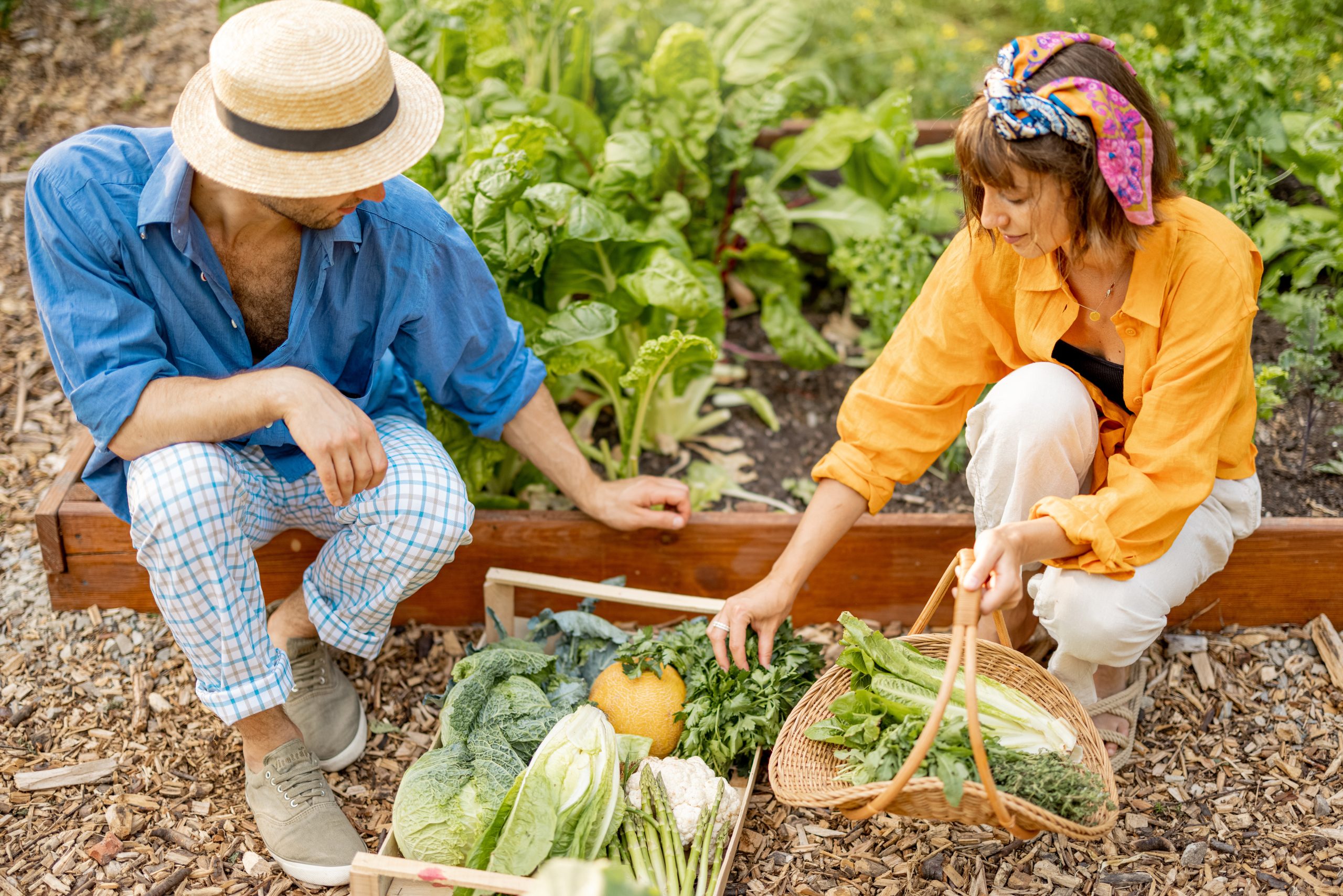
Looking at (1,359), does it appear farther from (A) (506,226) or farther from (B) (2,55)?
(A) (506,226)

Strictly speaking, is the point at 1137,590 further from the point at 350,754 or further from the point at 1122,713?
the point at 350,754

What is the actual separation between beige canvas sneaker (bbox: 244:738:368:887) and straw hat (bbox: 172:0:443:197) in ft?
4.06

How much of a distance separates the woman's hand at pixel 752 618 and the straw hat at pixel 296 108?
113 centimetres

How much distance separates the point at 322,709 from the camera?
265cm

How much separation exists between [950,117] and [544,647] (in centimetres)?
288

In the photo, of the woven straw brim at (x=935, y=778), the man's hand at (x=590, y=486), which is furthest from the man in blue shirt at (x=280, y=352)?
the woven straw brim at (x=935, y=778)

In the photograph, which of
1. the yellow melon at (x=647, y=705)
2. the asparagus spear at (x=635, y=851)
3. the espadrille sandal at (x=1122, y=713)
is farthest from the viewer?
the espadrille sandal at (x=1122, y=713)

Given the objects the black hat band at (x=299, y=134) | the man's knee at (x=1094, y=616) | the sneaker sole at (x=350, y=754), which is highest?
the black hat band at (x=299, y=134)

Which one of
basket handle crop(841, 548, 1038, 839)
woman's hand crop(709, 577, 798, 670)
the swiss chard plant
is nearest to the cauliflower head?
woman's hand crop(709, 577, 798, 670)

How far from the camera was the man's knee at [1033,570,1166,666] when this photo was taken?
2279 mm

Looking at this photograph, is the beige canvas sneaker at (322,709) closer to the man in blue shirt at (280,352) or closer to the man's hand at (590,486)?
the man in blue shirt at (280,352)

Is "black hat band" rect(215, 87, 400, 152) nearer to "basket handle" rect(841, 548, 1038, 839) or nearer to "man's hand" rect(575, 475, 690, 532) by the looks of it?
"man's hand" rect(575, 475, 690, 532)

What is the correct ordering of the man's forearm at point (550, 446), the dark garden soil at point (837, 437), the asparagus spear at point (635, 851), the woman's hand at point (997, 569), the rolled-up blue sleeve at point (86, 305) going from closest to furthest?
the woman's hand at point (997, 569), the rolled-up blue sleeve at point (86, 305), the asparagus spear at point (635, 851), the man's forearm at point (550, 446), the dark garden soil at point (837, 437)

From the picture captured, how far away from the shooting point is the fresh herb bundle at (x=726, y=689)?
244cm
